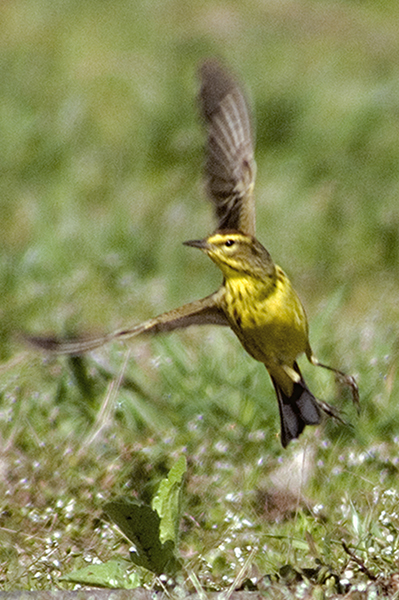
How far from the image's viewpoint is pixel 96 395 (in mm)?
4004

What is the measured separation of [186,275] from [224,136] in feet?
6.83

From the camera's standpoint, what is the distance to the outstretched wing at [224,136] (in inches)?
135

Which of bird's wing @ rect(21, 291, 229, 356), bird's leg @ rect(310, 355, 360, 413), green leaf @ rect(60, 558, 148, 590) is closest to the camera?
green leaf @ rect(60, 558, 148, 590)

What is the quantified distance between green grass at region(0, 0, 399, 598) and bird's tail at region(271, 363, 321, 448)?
0.65 feet

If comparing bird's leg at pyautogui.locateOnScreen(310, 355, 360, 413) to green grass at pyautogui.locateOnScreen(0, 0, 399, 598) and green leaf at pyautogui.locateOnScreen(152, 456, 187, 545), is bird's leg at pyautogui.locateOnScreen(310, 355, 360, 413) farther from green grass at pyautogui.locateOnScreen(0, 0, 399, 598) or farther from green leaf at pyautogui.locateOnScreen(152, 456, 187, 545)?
green leaf at pyautogui.locateOnScreen(152, 456, 187, 545)

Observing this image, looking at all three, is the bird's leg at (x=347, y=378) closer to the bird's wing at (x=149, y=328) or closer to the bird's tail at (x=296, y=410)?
the bird's tail at (x=296, y=410)

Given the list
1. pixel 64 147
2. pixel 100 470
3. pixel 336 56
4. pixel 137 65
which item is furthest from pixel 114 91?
pixel 100 470

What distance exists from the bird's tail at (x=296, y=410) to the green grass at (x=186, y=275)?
0.20 meters

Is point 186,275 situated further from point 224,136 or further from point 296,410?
point 296,410

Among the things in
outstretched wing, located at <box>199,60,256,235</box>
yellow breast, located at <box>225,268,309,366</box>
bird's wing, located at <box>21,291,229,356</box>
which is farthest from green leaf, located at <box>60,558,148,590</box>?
outstretched wing, located at <box>199,60,256,235</box>

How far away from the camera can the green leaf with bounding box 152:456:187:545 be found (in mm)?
2912

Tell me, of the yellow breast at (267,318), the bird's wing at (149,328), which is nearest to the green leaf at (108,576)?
the bird's wing at (149,328)

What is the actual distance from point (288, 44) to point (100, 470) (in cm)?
592

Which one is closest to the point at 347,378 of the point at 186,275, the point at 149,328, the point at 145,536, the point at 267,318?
the point at 267,318
